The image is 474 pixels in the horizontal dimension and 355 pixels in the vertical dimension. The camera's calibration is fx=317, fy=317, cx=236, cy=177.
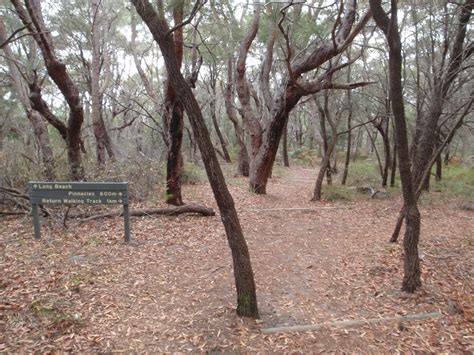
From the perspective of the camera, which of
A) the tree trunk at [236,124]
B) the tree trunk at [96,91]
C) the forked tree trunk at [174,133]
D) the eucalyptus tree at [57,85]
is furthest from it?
the tree trunk at [236,124]

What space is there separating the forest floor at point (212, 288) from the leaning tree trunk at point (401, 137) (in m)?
0.34

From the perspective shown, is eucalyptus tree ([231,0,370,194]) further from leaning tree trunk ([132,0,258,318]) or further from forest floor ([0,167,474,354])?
leaning tree trunk ([132,0,258,318])

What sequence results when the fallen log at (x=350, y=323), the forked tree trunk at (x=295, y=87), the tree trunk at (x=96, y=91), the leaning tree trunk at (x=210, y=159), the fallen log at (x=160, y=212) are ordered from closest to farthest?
the leaning tree trunk at (x=210, y=159), the fallen log at (x=350, y=323), the fallen log at (x=160, y=212), the forked tree trunk at (x=295, y=87), the tree trunk at (x=96, y=91)

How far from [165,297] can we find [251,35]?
8.62 m

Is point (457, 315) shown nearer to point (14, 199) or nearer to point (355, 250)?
point (355, 250)

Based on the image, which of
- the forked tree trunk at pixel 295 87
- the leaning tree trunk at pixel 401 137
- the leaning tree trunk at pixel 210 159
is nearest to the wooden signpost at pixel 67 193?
the leaning tree trunk at pixel 210 159

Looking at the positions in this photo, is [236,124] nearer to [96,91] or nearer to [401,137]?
[96,91]

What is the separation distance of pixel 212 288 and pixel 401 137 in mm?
3131

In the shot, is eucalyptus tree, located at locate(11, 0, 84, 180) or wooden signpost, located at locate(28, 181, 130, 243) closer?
wooden signpost, located at locate(28, 181, 130, 243)

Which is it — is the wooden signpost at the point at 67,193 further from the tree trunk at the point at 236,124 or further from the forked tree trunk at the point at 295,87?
the tree trunk at the point at 236,124

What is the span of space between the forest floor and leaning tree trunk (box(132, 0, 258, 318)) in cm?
34

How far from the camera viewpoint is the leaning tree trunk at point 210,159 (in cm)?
321

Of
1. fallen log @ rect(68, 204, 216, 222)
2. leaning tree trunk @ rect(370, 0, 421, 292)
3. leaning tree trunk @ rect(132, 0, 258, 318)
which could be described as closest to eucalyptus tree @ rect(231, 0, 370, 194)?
fallen log @ rect(68, 204, 216, 222)

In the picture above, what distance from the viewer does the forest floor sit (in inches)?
129
